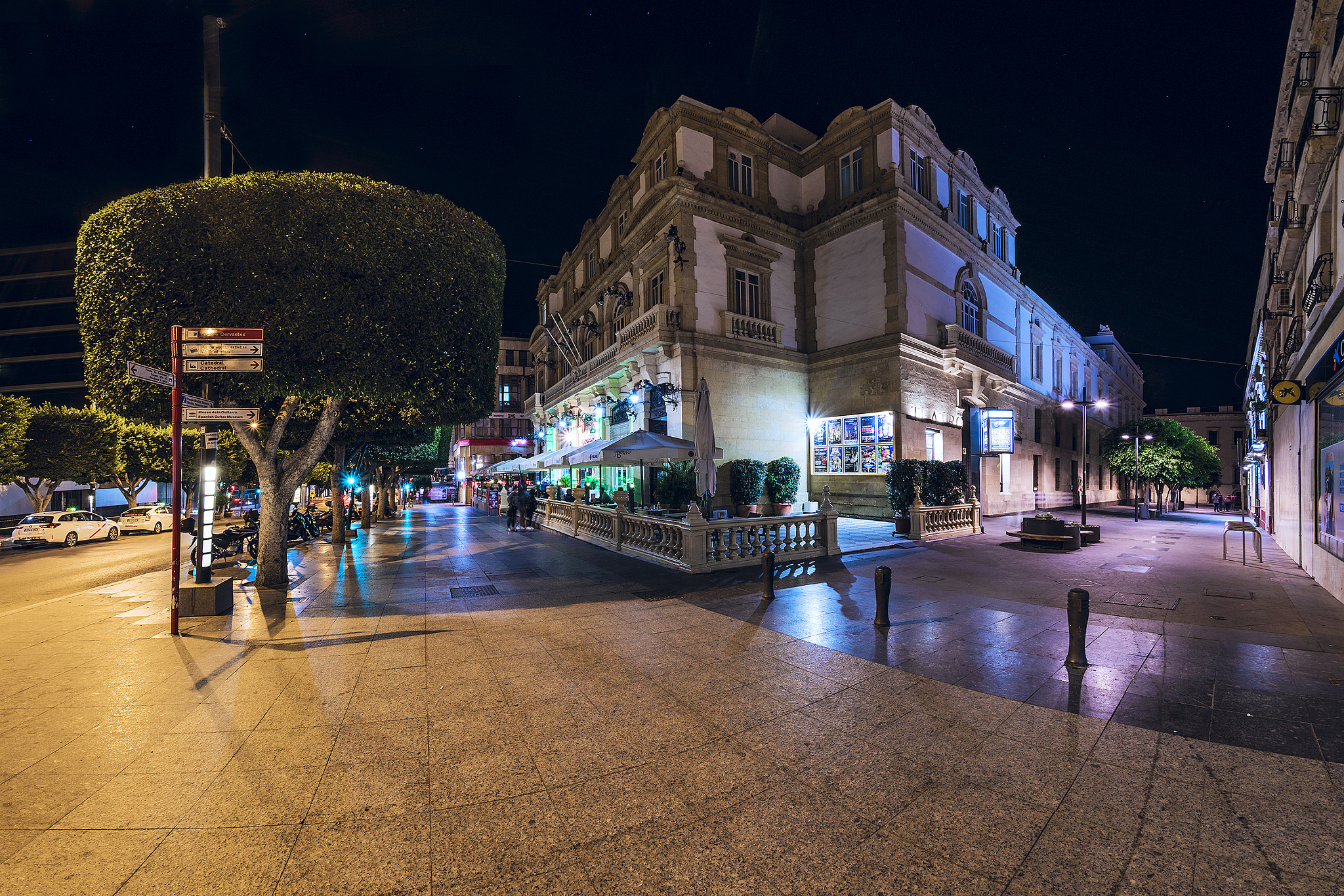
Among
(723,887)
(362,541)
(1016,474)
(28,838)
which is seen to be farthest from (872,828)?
(1016,474)

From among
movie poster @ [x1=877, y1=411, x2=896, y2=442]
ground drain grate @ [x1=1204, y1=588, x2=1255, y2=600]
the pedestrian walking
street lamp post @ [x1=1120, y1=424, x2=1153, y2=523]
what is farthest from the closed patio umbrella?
street lamp post @ [x1=1120, y1=424, x2=1153, y2=523]

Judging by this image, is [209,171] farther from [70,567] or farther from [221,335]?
[70,567]

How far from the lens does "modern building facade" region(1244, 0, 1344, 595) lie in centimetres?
828

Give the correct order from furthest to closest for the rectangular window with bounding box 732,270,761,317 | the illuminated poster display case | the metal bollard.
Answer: the rectangular window with bounding box 732,270,761,317 < the illuminated poster display case < the metal bollard

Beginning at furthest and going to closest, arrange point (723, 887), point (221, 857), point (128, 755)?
point (128, 755) < point (221, 857) < point (723, 887)

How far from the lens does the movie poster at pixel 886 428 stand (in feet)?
64.4

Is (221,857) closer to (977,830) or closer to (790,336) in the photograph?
(977,830)

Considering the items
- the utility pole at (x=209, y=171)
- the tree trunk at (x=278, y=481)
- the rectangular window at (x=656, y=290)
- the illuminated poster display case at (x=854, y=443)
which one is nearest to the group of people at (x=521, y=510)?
the rectangular window at (x=656, y=290)

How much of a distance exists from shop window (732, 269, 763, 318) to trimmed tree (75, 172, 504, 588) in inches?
517

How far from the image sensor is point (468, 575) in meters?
11.2

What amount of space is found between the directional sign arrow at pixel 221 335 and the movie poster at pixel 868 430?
61.8 ft

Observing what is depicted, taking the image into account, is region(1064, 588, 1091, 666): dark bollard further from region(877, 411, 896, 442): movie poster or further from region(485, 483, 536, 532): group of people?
region(485, 483, 536, 532): group of people

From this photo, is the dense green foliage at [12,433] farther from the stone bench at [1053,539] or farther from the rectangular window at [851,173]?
the stone bench at [1053,539]

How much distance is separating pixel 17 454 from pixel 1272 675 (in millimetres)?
38893
